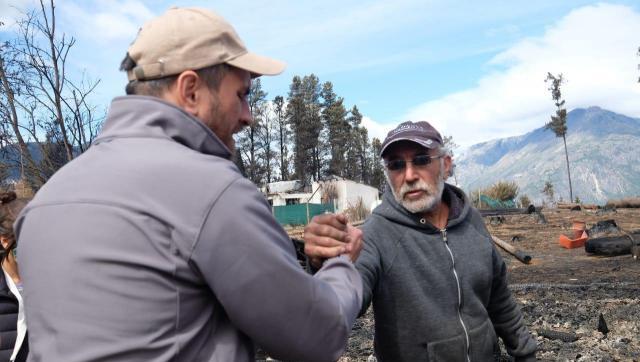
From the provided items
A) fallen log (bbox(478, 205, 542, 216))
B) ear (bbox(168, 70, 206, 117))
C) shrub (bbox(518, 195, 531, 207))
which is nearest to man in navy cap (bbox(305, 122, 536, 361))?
ear (bbox(168, 70, 206, 117))

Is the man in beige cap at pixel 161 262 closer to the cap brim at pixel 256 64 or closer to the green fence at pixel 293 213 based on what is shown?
the cap brim at pixel 256 64

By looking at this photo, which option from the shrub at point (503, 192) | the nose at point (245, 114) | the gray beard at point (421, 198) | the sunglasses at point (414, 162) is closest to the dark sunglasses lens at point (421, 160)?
the sunglasses at point (414, 162)

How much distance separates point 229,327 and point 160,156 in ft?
1.47

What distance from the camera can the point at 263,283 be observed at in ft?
4.21

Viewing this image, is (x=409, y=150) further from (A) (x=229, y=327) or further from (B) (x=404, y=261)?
(A) (x=229, y=327)

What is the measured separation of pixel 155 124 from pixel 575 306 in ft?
24.7

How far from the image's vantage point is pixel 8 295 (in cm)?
314

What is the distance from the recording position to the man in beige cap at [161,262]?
4.10 ft

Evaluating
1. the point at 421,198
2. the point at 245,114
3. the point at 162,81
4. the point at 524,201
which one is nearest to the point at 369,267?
the point at 421,198

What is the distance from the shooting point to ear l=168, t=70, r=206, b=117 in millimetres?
1499

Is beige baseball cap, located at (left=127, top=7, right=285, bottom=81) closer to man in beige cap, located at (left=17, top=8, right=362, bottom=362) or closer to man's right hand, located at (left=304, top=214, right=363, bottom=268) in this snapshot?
man in beige cap, located at (left=17, top=8, right=362, bottom=362)

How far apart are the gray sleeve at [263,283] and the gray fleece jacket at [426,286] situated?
117 centimetres

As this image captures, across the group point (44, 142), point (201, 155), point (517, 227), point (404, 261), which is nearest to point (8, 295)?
point (404, 261)

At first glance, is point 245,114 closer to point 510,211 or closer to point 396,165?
point 396,165
